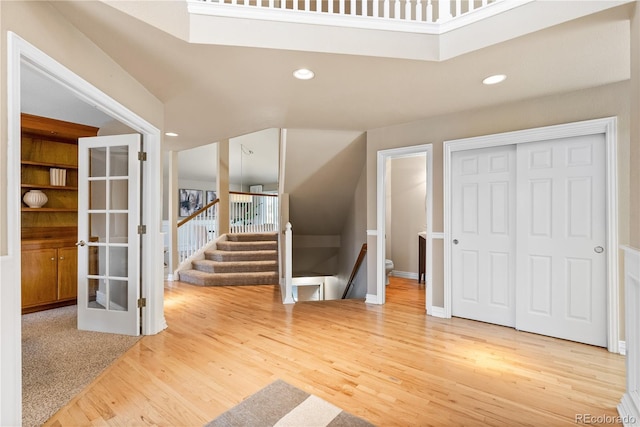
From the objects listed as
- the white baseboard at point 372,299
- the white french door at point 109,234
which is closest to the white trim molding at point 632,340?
the white baseboard at point 372,299

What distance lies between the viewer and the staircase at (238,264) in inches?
204

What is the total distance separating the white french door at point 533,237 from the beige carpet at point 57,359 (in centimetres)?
343

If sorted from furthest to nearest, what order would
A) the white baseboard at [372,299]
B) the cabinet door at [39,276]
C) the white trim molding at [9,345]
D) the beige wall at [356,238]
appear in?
1. the beige wall at [356,238]
2. the white baseboard at [372,299]
3. the cabinet door at [39,276]
4. the white trim molding at [9,345]

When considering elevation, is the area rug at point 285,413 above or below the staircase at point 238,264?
→ below

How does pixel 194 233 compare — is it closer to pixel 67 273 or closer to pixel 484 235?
pixel 67 273

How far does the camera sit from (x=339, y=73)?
252 cm

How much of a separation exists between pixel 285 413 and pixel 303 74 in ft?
Answer: 7.86

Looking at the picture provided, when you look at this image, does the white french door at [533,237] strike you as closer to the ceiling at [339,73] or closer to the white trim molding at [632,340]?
A: the ceiling at [339,73]

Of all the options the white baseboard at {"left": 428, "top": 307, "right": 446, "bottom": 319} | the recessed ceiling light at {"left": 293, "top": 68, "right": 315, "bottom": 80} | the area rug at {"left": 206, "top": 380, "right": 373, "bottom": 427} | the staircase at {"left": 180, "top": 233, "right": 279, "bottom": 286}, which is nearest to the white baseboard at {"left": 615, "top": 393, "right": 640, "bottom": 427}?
the area rug at {"left": 206, "top": 380, "right": 373, "bottom": 427}

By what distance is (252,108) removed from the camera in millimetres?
3355

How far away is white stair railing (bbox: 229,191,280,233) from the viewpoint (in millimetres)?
7191

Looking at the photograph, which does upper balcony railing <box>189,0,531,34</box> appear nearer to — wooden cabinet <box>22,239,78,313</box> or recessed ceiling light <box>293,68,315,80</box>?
recessed ceiling light <box>293,68,315,80</box>

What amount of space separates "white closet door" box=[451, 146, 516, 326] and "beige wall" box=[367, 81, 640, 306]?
0.64 ft

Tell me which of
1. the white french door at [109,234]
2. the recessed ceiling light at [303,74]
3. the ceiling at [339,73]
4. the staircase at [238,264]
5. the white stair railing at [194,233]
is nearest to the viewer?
the ceiling at [339,73]
